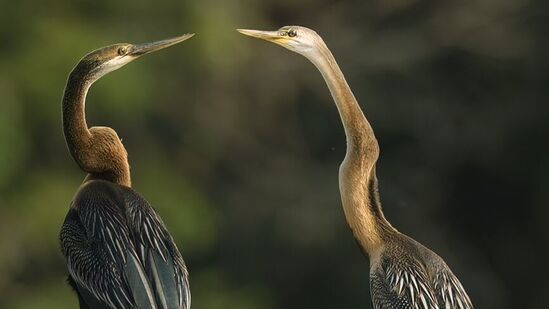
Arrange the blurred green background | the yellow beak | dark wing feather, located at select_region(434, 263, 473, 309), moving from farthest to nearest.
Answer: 1. the blurred green background
2. dark wing feather, located at select_region(434, 263, 473, 309)
3. the yellow beak

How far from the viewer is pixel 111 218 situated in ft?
15.4

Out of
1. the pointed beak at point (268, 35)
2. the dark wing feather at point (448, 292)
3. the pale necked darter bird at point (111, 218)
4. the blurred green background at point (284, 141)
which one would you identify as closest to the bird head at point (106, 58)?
the pale necked darter bird at point (111, 218)

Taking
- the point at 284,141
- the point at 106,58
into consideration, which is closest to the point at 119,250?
the point at 106,58

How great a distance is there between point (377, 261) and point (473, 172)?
8.75 metres

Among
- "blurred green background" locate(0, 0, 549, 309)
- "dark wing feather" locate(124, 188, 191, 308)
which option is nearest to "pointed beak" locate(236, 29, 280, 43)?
"dark wing feather" locate(124, 188, 191, 308)

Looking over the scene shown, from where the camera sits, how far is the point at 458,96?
521 inches

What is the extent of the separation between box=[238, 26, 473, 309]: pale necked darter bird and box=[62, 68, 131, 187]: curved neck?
0.55 meters

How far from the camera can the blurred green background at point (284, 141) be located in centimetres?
1252

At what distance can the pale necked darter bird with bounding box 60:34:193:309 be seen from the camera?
181 inches

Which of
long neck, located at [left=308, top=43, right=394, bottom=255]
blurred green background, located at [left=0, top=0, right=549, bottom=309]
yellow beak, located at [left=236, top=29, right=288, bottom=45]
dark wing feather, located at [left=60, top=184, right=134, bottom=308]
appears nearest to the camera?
long neck, located at [left=308, top=43, right=394, bottom=255]

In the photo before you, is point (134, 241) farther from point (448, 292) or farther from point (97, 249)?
point (448, 292)

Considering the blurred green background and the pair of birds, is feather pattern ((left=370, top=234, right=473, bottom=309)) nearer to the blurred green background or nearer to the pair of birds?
the pair of birds

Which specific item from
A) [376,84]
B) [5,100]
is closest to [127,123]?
[5,100]

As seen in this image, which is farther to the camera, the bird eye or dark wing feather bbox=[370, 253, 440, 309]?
the bird eye
